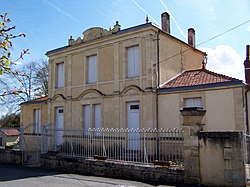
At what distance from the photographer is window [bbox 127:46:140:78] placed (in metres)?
16.0

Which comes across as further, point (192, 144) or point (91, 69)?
point (91, 69)

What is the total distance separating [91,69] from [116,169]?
8868 mm

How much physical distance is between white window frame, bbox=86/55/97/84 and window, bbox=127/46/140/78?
100 inches

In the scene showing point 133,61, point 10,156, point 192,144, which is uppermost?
point 133,61

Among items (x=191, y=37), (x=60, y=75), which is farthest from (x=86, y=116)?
(x=191, y=37)

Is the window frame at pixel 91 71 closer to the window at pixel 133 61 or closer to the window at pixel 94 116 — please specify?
the window at pixel 94 116

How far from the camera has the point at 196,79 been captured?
1519 cm

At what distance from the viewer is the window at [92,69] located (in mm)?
17984

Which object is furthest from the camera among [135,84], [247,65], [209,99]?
[247,65]

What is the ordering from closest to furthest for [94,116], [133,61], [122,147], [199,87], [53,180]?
1. [53,180]
2. [122,147]
3. [199,87]
4. [133,61]
5. [94,116]

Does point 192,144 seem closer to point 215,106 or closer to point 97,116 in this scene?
point 215,106

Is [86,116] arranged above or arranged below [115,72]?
below

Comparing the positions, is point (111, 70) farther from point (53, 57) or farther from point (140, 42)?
point (53, 57)

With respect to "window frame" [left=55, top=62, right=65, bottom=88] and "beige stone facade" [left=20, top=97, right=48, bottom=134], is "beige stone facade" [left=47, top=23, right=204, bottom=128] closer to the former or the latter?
"window frame" [left=55, top=62, right=65, bottom=88]
